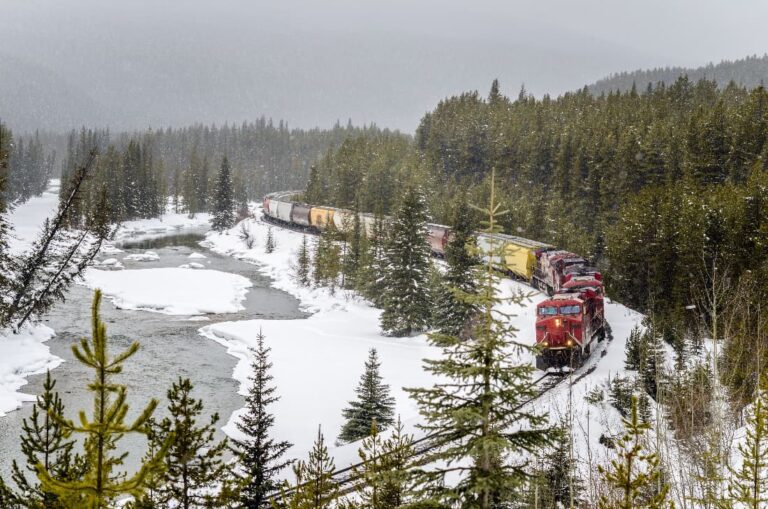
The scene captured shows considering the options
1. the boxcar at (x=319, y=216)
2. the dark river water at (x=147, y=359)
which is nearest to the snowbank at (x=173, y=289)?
the dark river water at (x=147, y=359)

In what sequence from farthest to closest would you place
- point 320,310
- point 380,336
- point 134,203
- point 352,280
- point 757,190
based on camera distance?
1. point 134,203
2. point 352,280
3. point 320,310
4. point 380,336
5. point 757,190

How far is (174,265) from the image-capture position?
70.1 metres

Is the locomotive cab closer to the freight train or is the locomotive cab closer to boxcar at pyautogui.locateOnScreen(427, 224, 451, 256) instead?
the freight train

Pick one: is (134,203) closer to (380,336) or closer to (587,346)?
(380,336)

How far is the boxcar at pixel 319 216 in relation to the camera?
84.4 m

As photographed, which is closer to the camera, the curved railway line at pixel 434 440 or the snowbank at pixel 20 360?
the curved railway line at pixel 434 440

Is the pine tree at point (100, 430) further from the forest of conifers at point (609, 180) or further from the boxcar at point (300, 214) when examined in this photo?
the boxcar at point (300, 214)

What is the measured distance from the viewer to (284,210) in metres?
98.7

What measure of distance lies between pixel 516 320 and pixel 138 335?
26.3m

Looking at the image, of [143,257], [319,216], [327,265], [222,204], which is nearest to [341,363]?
[327,265]

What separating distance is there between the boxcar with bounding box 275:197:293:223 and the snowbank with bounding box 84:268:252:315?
30.9m

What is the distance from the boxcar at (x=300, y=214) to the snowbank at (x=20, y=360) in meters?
54.9

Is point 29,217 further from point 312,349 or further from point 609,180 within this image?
point 609,180

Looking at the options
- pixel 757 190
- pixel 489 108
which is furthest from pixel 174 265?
pixel 489 108
